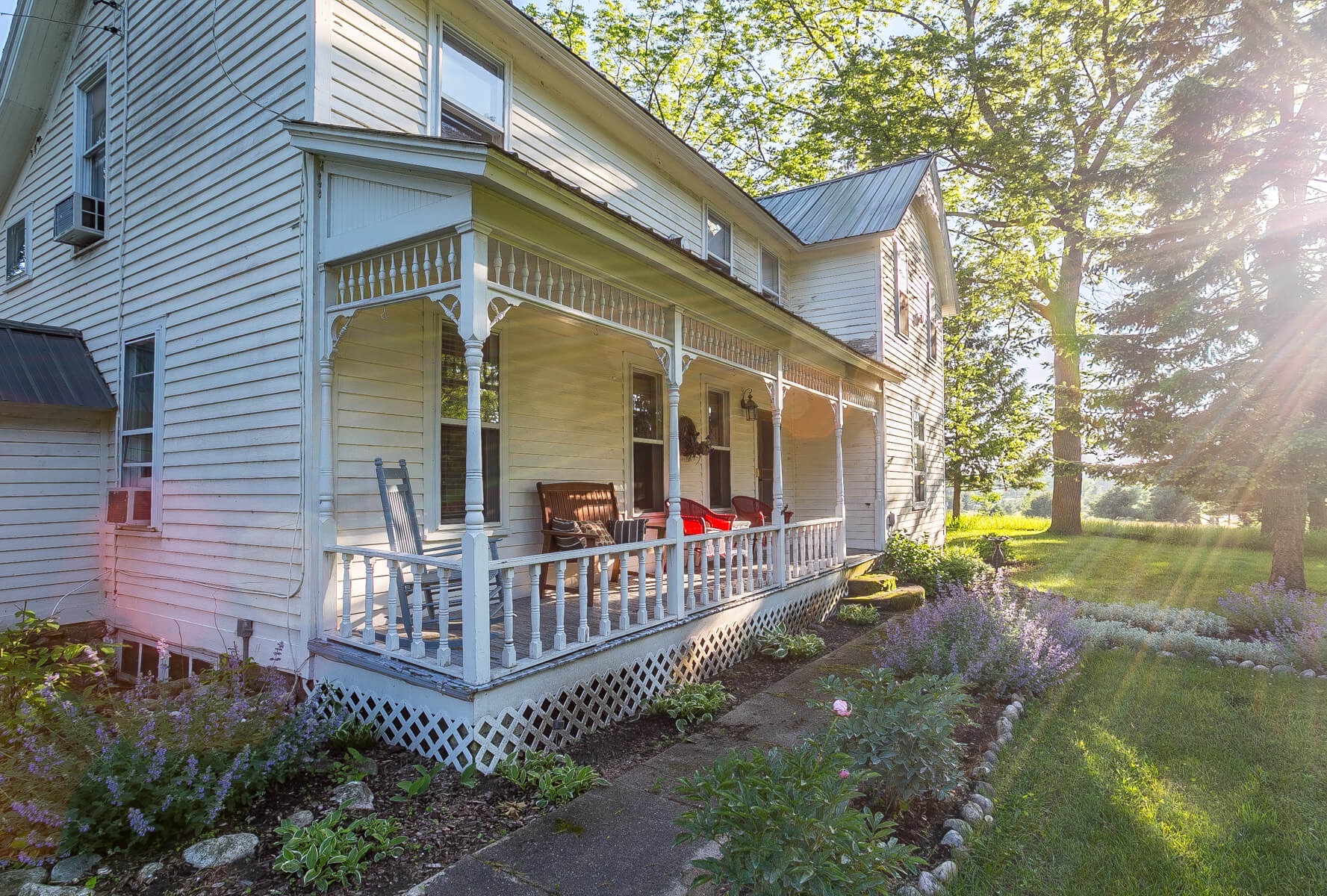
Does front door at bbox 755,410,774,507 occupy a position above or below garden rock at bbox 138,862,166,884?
above

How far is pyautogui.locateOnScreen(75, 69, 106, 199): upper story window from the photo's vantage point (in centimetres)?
777

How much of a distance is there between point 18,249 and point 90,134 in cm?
247

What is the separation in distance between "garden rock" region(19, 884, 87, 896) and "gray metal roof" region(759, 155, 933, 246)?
1208 cm

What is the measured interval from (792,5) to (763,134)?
11.5ft

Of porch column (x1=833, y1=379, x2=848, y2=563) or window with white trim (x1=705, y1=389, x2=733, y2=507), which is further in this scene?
window with white trim (x1=705, y1=389, x2=733, y2=507)

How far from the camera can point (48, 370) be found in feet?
22.8

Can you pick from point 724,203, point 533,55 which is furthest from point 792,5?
point 533,55

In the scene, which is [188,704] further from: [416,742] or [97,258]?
[97,258]

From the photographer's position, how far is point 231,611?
18.7 ft

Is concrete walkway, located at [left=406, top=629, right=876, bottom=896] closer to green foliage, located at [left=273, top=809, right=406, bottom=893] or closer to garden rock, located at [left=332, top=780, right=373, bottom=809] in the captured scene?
green foliage, located at [left=273, top=809, right=406, bottom=893]

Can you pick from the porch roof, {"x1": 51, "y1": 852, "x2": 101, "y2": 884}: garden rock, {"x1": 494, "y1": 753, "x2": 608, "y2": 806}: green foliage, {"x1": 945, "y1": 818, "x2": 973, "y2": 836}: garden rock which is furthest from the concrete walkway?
the porch roof

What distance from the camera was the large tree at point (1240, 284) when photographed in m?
9.01

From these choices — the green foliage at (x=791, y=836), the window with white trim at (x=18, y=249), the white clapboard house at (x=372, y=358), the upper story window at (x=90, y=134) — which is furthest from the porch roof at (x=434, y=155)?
the window with white trim at (x=18, y=249)

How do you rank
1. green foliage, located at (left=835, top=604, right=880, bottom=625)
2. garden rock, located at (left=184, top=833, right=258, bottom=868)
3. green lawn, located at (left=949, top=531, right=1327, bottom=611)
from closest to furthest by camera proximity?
garden rock, located at (left=184, top=833, right=258, bottom=868) → green foliage, located at (left=835, top=604, right=880, bottom=625) → green lawn, located at (left=949, top=531, right=1327, bottom=611)
